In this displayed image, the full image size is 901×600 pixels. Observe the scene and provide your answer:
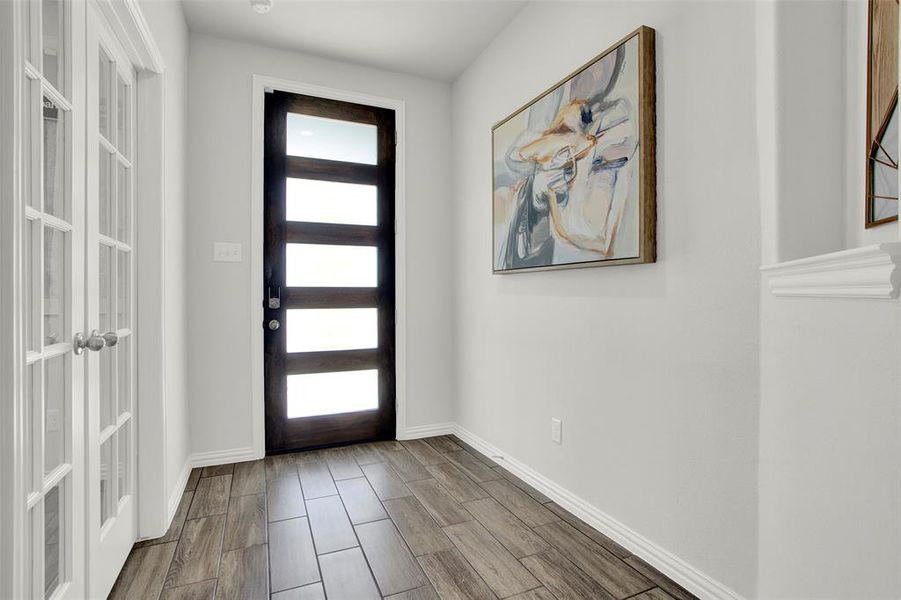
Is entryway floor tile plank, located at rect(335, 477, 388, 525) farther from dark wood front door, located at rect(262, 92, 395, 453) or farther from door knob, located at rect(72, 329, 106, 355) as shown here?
door knob, located at rect(72, 329, 106, 355)

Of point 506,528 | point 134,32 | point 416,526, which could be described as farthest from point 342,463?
point 134,32

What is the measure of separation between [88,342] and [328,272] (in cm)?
173

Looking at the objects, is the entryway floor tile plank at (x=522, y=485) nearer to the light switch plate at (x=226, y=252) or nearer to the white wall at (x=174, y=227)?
the white wall at (x=174, y=227)

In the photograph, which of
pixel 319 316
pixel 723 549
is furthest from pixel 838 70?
pixel 319 316

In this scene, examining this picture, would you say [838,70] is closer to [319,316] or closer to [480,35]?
[480,35]

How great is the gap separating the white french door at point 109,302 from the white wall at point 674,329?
1.71m

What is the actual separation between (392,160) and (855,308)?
2.72 m

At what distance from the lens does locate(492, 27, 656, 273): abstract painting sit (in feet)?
5.48

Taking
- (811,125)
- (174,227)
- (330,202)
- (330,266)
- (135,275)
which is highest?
(330,202)

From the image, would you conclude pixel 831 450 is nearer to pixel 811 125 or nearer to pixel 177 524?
pixel 811 125

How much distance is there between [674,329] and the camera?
62.7 inches

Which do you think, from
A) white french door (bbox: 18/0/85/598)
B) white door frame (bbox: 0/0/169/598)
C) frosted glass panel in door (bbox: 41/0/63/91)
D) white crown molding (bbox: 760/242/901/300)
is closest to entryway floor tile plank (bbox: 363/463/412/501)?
white door frame (bbox: 0/0/169/598)

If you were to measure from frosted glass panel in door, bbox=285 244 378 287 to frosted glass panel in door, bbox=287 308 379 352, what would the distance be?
18 centimetres

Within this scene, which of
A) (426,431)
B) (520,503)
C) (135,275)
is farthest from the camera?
(426,431)
